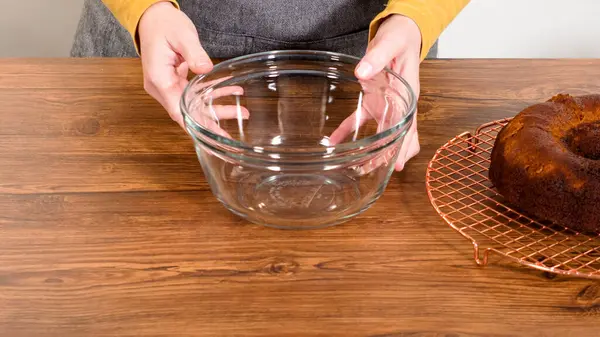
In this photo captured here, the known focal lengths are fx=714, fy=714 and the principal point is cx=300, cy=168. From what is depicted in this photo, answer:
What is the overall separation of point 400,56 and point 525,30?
1524mm

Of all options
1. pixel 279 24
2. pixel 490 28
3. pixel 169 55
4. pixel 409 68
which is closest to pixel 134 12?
pixel 169 55

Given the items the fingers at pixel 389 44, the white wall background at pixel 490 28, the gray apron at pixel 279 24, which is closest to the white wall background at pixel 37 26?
the white wall background at pixel 490 28

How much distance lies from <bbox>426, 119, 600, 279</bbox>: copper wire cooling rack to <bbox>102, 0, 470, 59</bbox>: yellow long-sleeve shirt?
0.60 ft

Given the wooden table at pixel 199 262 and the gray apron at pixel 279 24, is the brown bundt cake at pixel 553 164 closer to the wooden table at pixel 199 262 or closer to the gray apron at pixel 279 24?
the wooden table at pixel 199 262

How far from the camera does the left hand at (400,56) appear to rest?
885 mm

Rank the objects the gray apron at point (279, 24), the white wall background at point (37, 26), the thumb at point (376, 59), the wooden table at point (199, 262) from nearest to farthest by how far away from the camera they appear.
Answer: the wooden table at point (199, 262)
the thumb at point (376, 59)
the gray apron at point (279, 24)
the white wall background at point (37, 26)

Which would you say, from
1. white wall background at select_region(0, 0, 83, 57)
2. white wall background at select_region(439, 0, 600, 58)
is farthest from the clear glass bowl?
white wall background at select_region(0, 0, 83, 57)

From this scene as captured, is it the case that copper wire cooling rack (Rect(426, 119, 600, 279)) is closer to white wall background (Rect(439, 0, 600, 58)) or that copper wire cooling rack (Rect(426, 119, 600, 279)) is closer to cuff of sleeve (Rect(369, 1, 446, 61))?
cuff of sleeve (Rect(369, 1, 446, 61))

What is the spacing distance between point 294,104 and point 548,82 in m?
0.46

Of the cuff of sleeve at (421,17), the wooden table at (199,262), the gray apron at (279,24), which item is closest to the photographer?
the wooden table at (199,262)

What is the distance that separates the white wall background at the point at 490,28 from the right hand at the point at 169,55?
→ 1455 mm

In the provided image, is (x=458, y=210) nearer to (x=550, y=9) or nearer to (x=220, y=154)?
(x=220, y=154)

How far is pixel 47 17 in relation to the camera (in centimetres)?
232

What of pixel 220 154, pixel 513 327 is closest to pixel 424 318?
pixel 513 327
